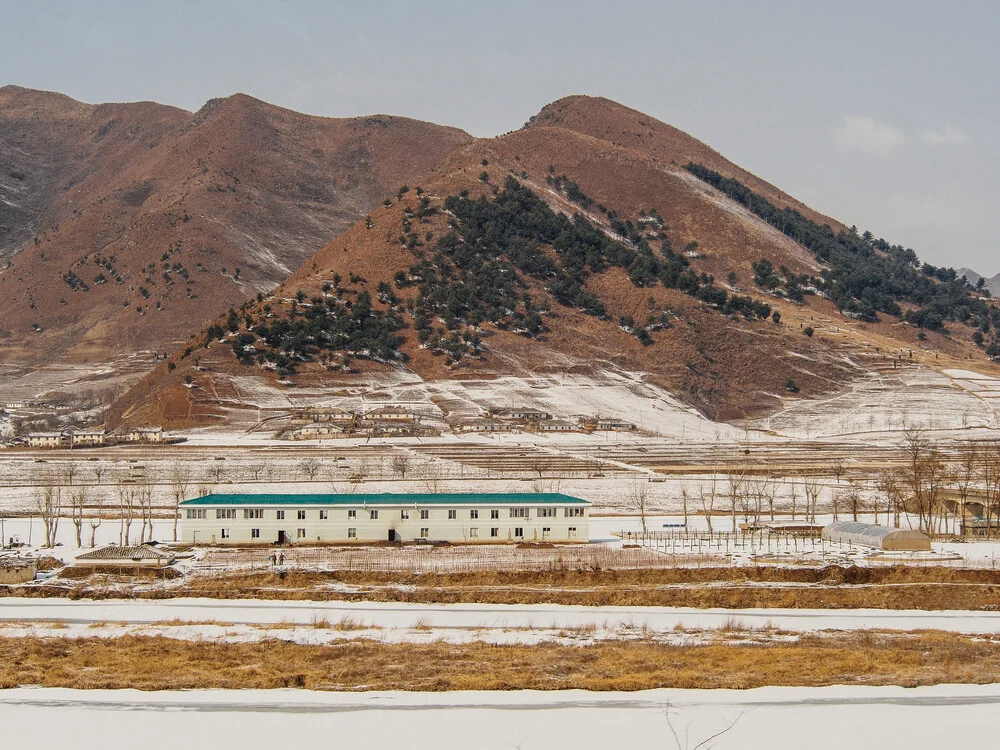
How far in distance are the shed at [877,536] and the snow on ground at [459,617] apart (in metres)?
9.53

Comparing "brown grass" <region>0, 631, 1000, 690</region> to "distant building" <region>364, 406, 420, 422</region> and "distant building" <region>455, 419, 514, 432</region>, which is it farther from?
"distant building" <region>364, 406, 420, 422</region>

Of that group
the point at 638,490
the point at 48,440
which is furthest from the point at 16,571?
the point at 48,440

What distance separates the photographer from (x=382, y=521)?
62.5 metres

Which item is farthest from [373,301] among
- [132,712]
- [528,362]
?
[132,712]

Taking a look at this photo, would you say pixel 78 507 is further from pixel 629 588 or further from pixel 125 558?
pixel 629 588

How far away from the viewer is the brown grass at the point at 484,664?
35312 millimetres

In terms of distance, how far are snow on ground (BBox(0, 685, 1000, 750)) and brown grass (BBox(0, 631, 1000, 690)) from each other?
→ 2.39 ft

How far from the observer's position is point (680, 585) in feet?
169

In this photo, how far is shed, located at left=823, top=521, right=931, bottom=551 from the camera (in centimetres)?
5825

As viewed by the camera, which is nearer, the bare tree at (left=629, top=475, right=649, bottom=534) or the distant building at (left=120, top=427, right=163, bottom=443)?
the bare tree at (left=629, top=475, right=649, bottom=534)

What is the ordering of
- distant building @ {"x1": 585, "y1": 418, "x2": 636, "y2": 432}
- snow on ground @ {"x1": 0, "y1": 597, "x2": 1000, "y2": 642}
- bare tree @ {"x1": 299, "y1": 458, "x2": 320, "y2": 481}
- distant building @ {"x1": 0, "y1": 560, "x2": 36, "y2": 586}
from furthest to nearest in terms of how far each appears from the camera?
distant building @ {"x1": 585, "y1": 418, "x2": 636, "y2": 432}, bare tree @ {"x1": 299, "y1": 458, "x2": 320, "y2": 481}, distant building @ {"x1": 0, "y1": 560, "x2": 36, "y2": 586}, snow on ground @ {"x1": 0, "y1": 597, "x2": 1000, "y2": 642}

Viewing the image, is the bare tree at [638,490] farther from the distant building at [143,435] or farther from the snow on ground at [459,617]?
the distant building at [143,435]

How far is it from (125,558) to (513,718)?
28.4m

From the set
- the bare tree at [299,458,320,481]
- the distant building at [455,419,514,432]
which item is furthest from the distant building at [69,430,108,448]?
the distant building at [455,419,514,432]
